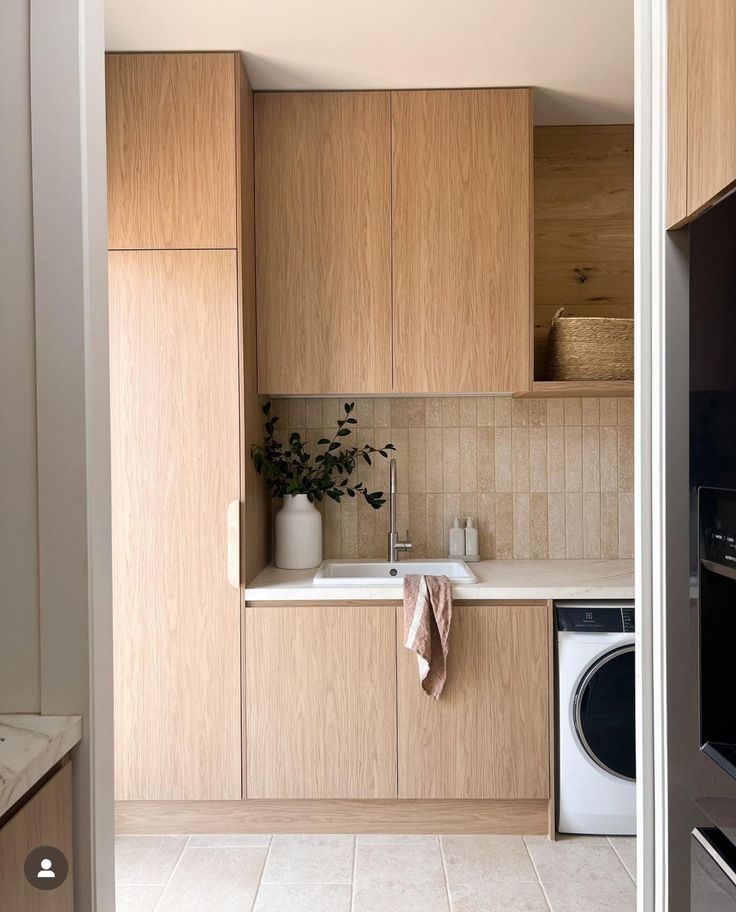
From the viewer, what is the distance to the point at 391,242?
2.93 meters

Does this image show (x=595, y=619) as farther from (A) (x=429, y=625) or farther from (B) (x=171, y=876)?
(B) (x=171, y=876)

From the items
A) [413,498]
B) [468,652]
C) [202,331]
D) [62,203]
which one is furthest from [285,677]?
[62,203]

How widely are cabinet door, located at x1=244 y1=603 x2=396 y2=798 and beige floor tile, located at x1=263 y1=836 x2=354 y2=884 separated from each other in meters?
0.17

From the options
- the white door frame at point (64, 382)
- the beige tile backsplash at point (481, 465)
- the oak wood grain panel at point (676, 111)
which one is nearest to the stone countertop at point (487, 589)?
the beige tile backsplash at point (481, 465)

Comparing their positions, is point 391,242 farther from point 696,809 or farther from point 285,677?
point 696,809

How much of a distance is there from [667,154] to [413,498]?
2148mm

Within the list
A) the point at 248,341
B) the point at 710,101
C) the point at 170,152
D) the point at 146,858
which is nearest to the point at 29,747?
the point at 710,101

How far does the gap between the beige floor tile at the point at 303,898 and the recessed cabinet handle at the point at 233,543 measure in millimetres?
929

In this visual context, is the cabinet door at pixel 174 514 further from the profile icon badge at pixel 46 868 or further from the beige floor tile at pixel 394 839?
the profile icon badge at pixel 46 868

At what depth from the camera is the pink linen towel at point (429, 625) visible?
262cm

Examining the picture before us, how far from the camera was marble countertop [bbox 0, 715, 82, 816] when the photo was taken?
37.4 inches

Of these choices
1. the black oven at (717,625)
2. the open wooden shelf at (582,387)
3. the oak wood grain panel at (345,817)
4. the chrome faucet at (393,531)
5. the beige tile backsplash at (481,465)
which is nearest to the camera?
the black oven at (717,625)

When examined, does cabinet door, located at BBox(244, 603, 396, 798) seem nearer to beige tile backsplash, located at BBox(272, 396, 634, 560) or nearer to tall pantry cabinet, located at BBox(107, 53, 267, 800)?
tall pantry cabinet, located at BBox(107, 53, 267, 800)

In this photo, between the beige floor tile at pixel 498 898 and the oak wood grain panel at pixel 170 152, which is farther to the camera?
the oak wood grain panel at pixel 170 152
